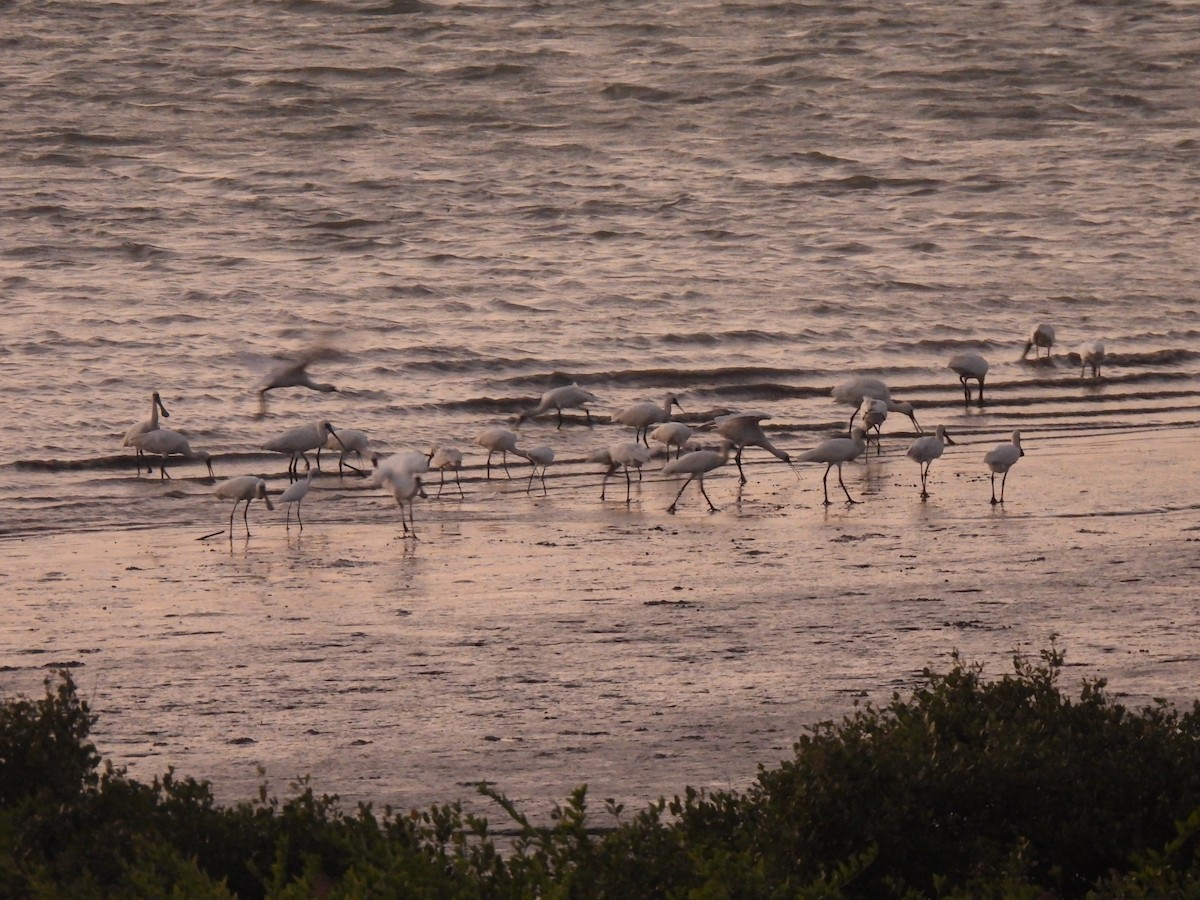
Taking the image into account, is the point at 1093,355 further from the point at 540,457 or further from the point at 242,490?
the point at 242,490

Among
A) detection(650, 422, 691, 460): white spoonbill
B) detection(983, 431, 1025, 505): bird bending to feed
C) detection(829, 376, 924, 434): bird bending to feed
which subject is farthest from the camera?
detection(829, 376, 924, 434): bird bending to feed

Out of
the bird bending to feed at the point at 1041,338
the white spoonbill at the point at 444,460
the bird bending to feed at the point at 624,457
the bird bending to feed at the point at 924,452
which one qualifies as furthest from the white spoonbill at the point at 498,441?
the bird bending to feed at the point at 1041,338

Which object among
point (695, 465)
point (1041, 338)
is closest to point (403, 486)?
point (695, 465)

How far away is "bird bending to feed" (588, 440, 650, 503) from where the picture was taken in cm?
1359

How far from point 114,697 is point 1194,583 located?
18.2ft

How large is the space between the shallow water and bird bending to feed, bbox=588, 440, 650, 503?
1.25ft

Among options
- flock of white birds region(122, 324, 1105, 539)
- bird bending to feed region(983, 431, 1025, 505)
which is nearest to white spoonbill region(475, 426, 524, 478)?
flock of white birds region(122, 324, 1105, 539)

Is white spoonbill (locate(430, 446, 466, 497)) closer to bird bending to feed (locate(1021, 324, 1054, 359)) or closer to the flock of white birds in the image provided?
the flock of white birds

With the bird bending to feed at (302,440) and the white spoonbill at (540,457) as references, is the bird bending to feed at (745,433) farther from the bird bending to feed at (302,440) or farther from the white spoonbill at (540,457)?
the bird bending to feed at (302,440)

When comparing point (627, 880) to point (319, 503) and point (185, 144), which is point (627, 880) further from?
point (185, 144)

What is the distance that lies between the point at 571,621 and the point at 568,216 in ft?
65.7

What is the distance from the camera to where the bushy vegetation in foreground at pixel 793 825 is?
5.21 metres

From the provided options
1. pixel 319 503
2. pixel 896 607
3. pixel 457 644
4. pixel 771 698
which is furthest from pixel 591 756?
pixel 319 503

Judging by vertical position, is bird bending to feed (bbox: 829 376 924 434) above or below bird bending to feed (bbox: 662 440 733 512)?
above
